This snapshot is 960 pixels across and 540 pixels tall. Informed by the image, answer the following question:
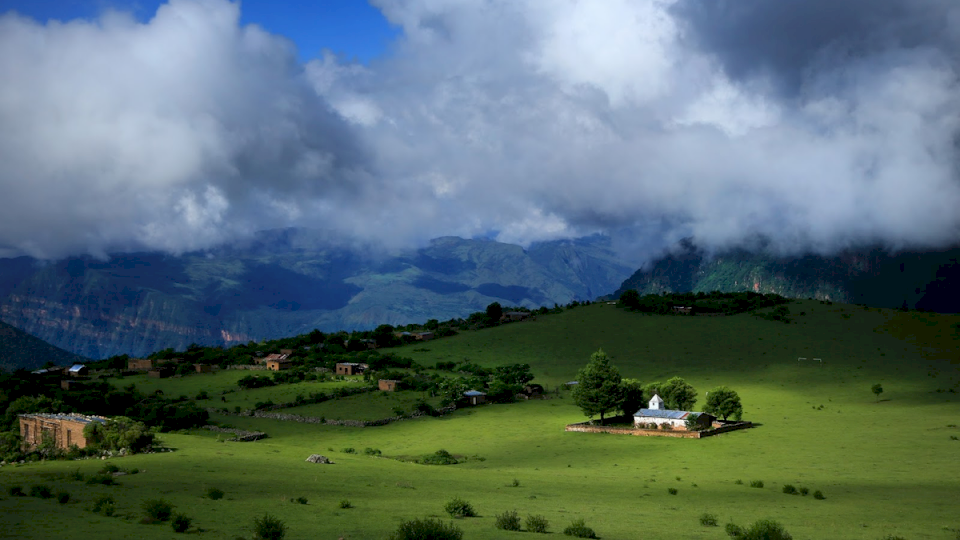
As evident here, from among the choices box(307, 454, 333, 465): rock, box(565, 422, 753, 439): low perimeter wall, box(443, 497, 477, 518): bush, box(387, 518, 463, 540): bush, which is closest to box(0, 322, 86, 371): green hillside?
box(565, 422, 753, 439): low perimeter wall

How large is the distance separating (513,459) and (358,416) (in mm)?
28910

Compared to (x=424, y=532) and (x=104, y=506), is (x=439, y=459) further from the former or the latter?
(x=424, y=532)

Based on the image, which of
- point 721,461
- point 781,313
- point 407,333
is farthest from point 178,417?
point 781,313

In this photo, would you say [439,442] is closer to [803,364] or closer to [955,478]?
[955,478]

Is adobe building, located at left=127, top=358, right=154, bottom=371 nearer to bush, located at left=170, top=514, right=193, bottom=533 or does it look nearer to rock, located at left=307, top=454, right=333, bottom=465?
rock, located at left=307, top=454, right=333, bottom=465

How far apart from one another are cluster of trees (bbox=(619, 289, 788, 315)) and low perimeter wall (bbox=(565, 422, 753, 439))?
7835cm

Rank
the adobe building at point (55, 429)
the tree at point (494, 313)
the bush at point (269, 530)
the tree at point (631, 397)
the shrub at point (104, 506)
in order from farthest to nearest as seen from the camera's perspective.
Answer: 1. the tree at point (494, 313)
2. the tree at point (631, 397)
3. the adobe building at point (55, 429)
4. the shrub at point (104, 506)
5. the bush at point (269, 530)

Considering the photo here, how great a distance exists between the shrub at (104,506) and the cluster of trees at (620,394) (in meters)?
51.7

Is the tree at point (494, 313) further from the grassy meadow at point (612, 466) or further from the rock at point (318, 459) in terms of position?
the rock at point (318, 459)

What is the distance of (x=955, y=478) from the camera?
47.3m

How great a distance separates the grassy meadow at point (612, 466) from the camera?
3312cm

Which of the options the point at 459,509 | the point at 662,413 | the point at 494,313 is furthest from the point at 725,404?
the point at 494,313

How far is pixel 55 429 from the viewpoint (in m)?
61.2

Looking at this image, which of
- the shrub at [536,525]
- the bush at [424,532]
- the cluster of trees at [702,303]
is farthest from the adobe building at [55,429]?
the cluster of trees at [702,303]
